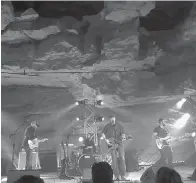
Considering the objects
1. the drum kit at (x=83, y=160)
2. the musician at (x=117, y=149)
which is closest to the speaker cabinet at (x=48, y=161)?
the drum kit at (x=83, y=160)

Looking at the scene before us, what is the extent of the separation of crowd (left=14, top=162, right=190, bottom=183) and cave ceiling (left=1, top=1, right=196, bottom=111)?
3811mm

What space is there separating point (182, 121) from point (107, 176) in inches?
216

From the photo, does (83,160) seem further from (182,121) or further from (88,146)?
(182,121)

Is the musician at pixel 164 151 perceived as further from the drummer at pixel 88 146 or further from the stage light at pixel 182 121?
the drummer at pixel 88 146

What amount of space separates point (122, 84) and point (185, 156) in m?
2.41

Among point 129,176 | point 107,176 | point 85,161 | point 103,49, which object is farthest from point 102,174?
point 103,49

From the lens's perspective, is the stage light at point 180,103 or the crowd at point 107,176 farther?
the stage light at point 180,103

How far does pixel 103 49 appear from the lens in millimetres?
5586

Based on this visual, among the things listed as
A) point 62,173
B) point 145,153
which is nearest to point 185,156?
point 145,153

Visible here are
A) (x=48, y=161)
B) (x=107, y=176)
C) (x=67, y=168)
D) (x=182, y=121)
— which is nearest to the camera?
(x=107, y=176)

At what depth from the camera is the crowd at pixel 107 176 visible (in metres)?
1.16

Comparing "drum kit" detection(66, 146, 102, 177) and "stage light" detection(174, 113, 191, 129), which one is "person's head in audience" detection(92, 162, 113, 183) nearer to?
"drum kit" detection(66, 146, 102, 177)

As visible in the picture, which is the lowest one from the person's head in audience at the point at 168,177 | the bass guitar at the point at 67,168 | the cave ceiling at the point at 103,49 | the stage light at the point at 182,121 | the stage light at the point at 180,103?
the bass guitar at the point at 67,168

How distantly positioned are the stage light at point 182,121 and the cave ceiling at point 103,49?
60cm
